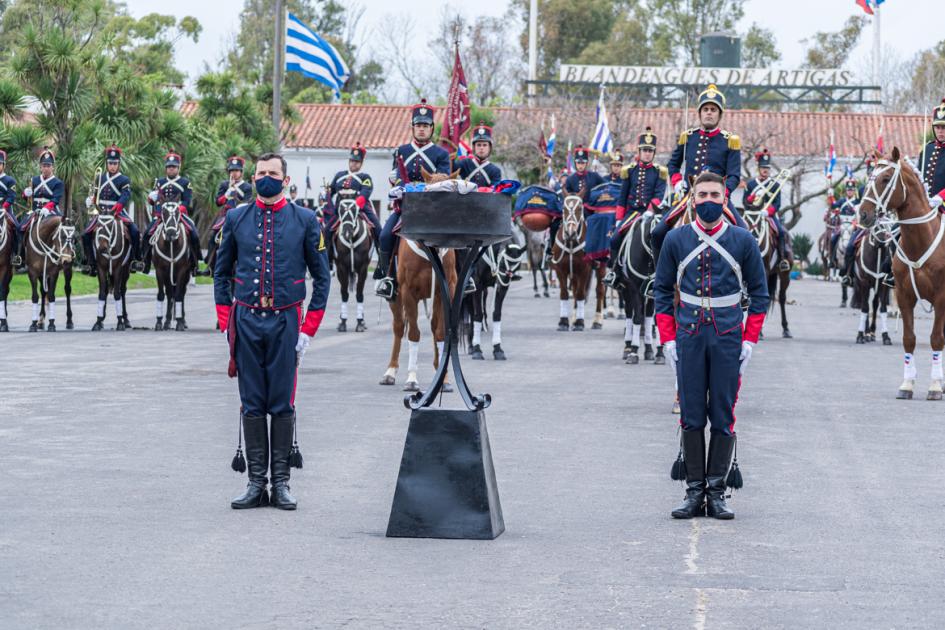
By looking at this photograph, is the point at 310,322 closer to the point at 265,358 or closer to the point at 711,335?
the point at 265,358

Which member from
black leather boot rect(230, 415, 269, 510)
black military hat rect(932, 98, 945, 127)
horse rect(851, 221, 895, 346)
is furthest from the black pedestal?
horse rect(851, 221, 895, 346)

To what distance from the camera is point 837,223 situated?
37.1 m

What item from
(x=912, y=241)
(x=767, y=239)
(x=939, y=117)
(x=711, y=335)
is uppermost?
(x=939, y=117)

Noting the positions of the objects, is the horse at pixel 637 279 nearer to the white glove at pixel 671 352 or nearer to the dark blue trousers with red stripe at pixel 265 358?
the white glove at pixel 671 352

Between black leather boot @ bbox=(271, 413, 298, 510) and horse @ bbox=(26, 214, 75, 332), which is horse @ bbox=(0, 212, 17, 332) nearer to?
horse @ bbox=(26, 214, 75, 332)

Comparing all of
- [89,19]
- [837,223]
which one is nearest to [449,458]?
[837,223]

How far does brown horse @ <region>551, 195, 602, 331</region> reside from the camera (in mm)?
24453

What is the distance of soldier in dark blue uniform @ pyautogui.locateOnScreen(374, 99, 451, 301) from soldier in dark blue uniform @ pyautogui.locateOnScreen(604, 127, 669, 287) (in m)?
4.16

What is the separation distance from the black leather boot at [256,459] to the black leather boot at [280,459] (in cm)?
6

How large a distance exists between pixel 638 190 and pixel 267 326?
10.7 meters

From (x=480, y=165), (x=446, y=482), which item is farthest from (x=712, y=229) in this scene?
(x=480, y=165)

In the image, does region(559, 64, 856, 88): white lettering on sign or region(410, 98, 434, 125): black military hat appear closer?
region(410, 98, 434, 125): black military hat

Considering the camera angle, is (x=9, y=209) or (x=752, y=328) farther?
(x=9, y=209)

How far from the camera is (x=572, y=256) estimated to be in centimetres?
2452
